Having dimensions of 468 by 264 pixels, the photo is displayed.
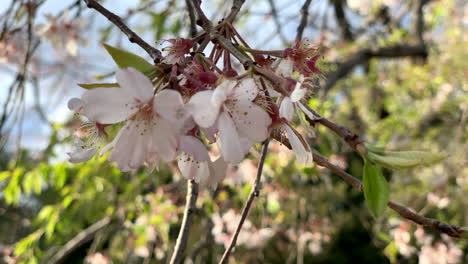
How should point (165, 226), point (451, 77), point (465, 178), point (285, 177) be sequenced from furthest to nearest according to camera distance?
point (451, 77) → point (465, 178) → point (285, 177) → point (165, 226)

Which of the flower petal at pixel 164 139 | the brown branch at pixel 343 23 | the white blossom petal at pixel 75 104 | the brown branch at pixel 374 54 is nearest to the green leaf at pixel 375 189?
the flower petal at pixel 164 139

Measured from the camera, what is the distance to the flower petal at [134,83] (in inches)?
13.9

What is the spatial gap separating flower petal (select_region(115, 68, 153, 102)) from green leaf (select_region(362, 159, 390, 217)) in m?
0.27

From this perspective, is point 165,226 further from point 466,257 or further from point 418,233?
point 466,257

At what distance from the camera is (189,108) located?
1.17 ft

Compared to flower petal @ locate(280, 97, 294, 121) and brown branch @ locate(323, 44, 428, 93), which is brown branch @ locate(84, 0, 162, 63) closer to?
flower petal @ locate(280, 97, 294, 121)

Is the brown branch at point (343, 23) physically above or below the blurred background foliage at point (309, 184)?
above

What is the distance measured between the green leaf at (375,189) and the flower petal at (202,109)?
0.21 metres

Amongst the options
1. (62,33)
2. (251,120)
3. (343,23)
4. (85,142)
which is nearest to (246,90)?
Result: (251,120)

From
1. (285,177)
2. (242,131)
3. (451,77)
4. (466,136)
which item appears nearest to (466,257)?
(466,136)

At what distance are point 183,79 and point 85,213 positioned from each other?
2623 millimetres

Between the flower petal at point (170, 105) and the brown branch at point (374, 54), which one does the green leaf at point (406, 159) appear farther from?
the brown branch at point (374, 54)

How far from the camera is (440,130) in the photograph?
372 cm

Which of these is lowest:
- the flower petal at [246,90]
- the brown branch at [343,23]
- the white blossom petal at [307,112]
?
the flower petal at [246,90]
